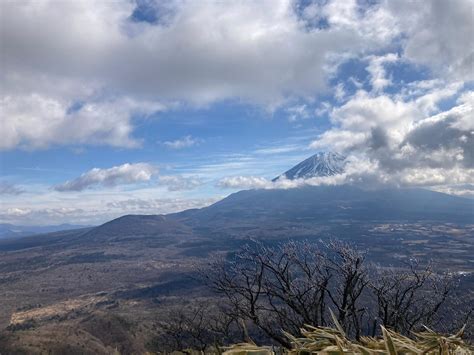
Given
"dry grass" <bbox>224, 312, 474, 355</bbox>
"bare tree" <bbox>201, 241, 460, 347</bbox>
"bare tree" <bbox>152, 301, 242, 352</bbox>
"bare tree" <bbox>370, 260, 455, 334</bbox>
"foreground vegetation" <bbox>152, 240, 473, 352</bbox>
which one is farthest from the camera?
"bare tree" <bbox>152, 301, 242, 352</bbox>

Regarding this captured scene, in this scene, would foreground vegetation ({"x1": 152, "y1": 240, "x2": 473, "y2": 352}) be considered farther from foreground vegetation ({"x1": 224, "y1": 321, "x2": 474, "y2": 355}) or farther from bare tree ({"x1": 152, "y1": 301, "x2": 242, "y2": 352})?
bare tree ({"x1": 152, "y1": 301, "x2": 242, "y2": 352})

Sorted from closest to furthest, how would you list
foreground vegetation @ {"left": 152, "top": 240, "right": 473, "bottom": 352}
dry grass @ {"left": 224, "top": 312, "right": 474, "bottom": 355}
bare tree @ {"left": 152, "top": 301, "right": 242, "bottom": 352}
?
dry grass @ {"left": 224, "top": 312, "right": 474, "bottom": 355}
foreground vegetation @ {"left": 152, "top": 240, "right": 473, "bottom": 352}
bare tree @ {"left": 152, "top": 301, "right": 242, "bottom": 352}

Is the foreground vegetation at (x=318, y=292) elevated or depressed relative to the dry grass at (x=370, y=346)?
depressed

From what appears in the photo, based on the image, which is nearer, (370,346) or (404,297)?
(370,346)

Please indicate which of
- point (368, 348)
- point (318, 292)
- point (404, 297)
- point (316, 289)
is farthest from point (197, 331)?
point (368, 348)

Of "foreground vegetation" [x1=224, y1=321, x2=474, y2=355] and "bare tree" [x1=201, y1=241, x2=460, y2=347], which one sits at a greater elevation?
"foreground vegetation" [x1=224, y1=321, x2=474, y2=355]

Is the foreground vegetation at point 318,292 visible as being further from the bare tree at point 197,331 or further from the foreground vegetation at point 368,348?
the bare tree at point 197,331

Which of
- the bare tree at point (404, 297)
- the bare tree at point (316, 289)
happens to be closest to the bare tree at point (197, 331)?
the bare tree at point (316, 289)

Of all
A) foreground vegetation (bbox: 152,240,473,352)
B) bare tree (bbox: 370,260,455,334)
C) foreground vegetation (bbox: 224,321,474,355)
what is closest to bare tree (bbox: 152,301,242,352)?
foreground vegetation (bbox: 152,240,473,352)

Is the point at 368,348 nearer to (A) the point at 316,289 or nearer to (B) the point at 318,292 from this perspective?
(A) the point at 316,289

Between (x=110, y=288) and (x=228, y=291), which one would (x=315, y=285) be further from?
(x=110, y=288)

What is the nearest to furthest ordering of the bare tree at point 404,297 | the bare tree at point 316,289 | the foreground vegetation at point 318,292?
the foreground vegetation at point 318,292
the bare tree at point 316,289
the bare tree at point 404,297
